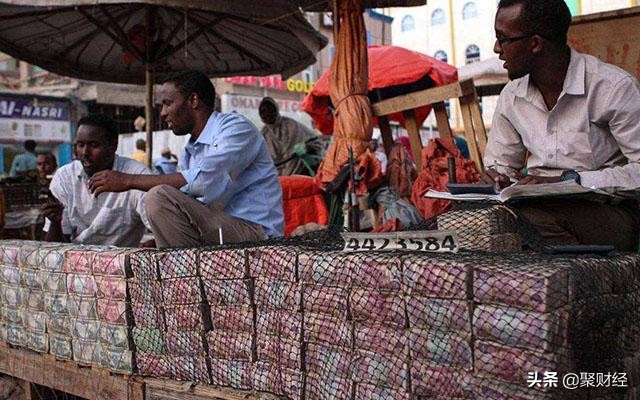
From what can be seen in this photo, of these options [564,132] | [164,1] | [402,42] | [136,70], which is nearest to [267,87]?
[402,42]

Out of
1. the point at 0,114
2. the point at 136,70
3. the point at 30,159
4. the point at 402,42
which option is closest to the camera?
the point at 136,70

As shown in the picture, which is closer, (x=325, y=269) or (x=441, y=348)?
(x=441, y=348)

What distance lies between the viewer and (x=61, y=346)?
9.29 feet

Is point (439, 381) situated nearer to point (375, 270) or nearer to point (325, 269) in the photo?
point (375, 270)

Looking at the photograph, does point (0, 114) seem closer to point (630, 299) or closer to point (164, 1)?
point (164, 1)

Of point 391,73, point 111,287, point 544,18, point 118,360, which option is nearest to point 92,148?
point 111,287

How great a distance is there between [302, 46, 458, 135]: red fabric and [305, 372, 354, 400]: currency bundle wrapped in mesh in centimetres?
512

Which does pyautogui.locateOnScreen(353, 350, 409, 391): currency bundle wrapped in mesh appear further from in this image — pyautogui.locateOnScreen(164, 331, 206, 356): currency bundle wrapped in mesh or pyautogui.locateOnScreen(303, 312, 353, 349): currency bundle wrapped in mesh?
pyautogui.locateOnScreen(164, 331, 206, 356): currency bundle wrapped in mesh

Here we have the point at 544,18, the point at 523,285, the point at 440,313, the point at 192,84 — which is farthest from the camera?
the point at 192,84

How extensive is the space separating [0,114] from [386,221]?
47.7 ft

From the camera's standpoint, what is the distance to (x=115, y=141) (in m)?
3.99

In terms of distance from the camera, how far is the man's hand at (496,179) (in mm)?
2715

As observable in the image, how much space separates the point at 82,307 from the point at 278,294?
1.09m

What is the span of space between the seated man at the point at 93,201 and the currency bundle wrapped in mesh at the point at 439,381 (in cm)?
253
